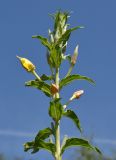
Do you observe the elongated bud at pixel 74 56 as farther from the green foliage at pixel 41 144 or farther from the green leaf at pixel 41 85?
the green foliage at pixel 41 144

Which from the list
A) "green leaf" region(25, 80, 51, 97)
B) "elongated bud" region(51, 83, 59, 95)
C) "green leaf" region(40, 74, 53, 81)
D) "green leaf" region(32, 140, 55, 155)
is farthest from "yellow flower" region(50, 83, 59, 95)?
"green leaf" region(32, 140, 55, 155)

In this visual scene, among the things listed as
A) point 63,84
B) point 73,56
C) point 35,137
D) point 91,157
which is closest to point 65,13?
point 73,56

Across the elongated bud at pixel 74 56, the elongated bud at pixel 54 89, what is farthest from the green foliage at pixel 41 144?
the elongated bud at pixel 74 56

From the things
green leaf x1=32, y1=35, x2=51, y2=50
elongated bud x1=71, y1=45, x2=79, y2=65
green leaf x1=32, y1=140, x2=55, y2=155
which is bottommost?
green leaf x1=32, y1=140, x2=55, y2=155

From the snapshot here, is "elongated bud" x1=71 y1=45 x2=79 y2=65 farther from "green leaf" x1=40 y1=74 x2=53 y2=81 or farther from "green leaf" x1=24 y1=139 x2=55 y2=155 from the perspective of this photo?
"green leaf" x1=24 y1=139 x2=55 y2=155

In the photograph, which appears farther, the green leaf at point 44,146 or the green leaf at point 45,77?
the green leaf at point 45,77

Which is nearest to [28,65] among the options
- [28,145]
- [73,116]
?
[73,116]

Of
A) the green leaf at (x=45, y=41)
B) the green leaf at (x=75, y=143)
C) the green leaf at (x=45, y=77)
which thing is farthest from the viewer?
the green leaf at (x=45, y=41)

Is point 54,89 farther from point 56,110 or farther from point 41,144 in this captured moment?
point 41,144
